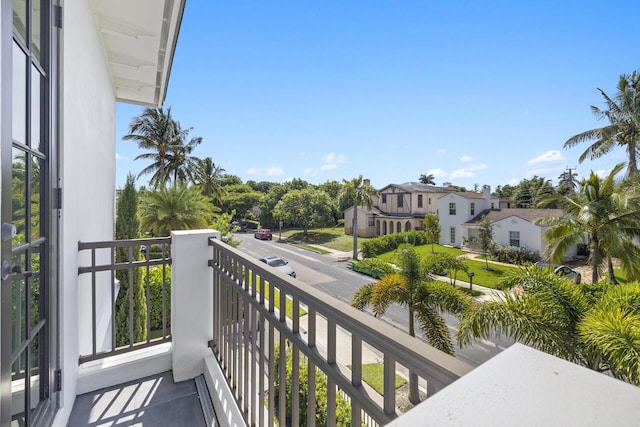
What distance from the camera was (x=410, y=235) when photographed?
2150cm

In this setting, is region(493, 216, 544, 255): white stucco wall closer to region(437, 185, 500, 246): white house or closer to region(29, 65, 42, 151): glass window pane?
region(437, 185, 500, 246): white house

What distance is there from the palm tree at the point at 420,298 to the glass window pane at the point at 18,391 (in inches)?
253

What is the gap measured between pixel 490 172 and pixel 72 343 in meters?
47.9

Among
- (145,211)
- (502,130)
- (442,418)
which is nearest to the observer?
(442,418)

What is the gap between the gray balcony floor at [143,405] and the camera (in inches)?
76.2

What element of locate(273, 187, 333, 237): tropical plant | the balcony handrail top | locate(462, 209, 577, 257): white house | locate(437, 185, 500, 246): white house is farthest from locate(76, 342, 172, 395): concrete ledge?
locate(273, 187, 333, 237): tropical plant

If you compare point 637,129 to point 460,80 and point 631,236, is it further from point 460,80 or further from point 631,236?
point 631,236

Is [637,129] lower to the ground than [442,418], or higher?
higher

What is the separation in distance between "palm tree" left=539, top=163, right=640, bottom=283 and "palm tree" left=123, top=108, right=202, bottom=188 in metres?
17.8

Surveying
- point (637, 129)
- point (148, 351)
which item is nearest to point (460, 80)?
point (637, 129)

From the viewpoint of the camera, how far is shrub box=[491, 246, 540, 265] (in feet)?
54.2

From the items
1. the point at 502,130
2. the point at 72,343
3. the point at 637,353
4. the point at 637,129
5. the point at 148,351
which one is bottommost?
the point at 637,353

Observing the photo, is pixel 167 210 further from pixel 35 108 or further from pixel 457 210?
pixel 457 210

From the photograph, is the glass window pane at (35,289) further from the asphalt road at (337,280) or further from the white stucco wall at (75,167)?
the asphalt road at (337,280)
